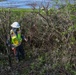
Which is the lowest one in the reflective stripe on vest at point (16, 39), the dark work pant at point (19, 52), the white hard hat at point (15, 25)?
the dark work pant at point (19, 52)

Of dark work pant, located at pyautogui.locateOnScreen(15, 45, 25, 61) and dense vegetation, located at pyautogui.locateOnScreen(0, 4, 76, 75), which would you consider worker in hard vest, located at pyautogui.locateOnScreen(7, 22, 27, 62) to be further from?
dense vegetation, located at pyautogui.locateOnScreen(0, 4, 76, 75)

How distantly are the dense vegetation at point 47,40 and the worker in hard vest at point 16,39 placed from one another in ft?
0.98

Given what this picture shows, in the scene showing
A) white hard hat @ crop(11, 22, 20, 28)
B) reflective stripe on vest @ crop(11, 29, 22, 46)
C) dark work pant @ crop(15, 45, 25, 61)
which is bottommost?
dark work pant @ crop(15, 45, 25, 61)

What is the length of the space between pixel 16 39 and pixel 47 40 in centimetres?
96

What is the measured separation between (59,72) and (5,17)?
2129mm

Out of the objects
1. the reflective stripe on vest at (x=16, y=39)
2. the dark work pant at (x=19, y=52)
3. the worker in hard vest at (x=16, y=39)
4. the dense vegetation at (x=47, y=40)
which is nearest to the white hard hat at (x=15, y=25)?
the worker in hard vest at (x=16, y=39)

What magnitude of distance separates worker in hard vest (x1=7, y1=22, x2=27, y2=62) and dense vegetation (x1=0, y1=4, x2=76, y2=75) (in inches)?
11.8

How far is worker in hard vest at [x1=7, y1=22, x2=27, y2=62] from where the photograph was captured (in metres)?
8.80

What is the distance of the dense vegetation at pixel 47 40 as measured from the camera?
7.63m

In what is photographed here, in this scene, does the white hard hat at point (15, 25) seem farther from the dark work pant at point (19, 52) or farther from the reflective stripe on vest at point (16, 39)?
the dark work pant at point (19, 52)

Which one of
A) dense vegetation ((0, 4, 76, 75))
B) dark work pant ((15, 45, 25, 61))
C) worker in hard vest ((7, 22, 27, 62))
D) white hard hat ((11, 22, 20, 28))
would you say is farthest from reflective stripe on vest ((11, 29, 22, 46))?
dense vegetation ((0, 4, 76, 75))

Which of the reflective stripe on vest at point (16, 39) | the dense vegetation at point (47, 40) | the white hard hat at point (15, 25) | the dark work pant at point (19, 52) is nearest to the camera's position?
the dense vegetation at point (47, 40)

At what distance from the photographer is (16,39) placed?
29.2 feet

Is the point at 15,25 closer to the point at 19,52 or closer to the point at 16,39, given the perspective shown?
the point at 16,39
